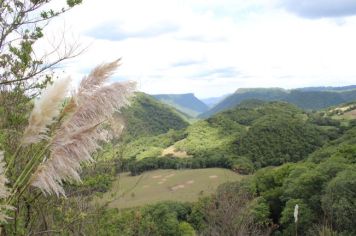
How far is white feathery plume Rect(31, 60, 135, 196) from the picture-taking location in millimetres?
2816

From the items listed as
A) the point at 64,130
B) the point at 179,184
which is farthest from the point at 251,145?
the point at 64,130

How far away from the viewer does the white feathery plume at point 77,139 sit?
282cm

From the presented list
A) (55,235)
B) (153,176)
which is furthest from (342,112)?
(55,235)

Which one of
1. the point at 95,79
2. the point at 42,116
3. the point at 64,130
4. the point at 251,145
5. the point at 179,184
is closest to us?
the point at 42,116

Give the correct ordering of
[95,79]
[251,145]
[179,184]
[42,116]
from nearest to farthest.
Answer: [42,116] < [95,79] < [179,184] < [251,145]

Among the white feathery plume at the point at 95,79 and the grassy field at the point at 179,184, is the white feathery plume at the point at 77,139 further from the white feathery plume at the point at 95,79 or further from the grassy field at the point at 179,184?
the grassy field at the point at 179,184

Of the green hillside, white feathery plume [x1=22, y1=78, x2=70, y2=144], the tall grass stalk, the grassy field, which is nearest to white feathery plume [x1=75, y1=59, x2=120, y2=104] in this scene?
the tall grass stalk

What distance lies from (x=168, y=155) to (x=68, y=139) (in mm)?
96007

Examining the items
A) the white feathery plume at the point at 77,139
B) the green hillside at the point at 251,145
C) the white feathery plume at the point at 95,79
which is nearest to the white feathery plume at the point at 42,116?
the white feathery plume at the point at 77,139

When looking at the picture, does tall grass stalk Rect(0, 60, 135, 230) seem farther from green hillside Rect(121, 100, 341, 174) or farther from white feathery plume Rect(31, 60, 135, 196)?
green hillside Rect(121, 100, 341, 174)

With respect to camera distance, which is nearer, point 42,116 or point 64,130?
point 42,116

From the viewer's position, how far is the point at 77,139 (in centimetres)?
290

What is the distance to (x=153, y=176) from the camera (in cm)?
8656

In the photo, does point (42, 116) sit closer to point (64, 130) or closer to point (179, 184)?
point (64, 130)
